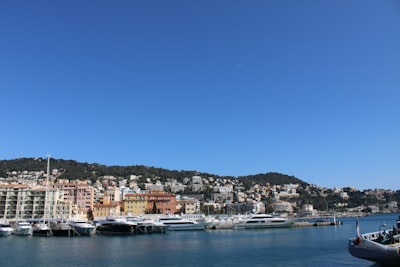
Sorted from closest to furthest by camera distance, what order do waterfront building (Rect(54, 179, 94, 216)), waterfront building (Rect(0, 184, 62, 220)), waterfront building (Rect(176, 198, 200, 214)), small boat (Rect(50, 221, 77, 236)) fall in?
1. small boat (Rect(50, 221, 77, 236))
2. waterfront building (Rect(0, 184, 62, 220))
3. waterfront building (Rect(54, 179, 94, 216))
4. waterfront building (Rect(176, 198, 200, 214))

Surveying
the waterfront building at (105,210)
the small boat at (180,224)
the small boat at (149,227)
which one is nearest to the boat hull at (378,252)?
the small boat at (149,227)

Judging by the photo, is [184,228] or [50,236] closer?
[50,236]

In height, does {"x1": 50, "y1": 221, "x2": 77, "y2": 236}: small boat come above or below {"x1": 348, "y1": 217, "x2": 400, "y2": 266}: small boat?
below

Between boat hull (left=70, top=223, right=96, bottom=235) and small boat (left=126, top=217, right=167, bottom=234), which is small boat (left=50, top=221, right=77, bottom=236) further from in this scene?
small boat (left=126, top=217, right=167, bottom=234)

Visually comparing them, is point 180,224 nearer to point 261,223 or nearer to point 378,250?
point 261,223

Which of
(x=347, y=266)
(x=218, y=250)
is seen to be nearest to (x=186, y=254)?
(x=218, y=250)

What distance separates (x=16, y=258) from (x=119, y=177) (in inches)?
6303

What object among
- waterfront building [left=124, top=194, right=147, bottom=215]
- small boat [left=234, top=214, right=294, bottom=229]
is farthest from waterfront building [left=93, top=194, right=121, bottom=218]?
small boat [left=234, top=214, right=294, bottom=229]

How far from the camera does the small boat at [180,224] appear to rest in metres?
82.3

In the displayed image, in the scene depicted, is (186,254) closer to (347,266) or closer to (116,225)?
(347,266)

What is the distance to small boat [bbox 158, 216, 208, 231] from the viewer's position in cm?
8231

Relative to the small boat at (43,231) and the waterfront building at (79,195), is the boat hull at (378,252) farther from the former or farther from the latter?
the waterfront building at (79,195)

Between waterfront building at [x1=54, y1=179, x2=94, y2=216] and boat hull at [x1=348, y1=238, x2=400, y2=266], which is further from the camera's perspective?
waterfront building at [x1=54, y1=179, x2=94, y2=216]

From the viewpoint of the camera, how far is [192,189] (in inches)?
7402
